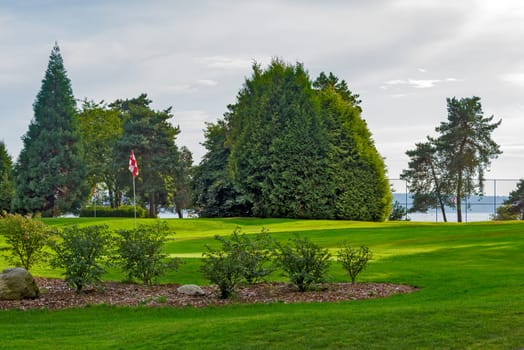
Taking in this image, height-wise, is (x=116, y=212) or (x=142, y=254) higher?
(x=116, y=212)

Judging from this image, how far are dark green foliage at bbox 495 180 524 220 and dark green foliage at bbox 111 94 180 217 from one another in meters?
28.8

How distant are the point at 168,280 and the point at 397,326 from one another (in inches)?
332

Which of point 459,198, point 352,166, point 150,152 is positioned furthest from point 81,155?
point 459,198

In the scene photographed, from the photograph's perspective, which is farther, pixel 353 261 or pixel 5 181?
pixel 5 181

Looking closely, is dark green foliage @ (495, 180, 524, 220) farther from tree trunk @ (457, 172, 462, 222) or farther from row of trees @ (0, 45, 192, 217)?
row of trees @ (0, 45, 192, 217)

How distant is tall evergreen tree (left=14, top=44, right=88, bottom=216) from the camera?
52.1 m

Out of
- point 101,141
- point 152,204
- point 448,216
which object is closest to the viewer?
point 152,204

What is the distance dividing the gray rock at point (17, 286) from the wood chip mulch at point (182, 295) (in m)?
0.17

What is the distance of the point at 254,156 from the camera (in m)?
40.3

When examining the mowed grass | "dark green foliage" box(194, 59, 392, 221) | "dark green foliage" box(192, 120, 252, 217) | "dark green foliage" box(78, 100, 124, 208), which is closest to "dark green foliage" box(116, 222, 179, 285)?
the mowed grass

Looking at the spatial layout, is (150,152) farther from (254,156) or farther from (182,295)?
(182,295)

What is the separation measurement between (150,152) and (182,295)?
46.7 m

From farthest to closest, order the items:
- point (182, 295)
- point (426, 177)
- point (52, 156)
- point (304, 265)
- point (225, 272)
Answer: point (426, 177), point (52, 156), point (304, 265), point (182, 295), point (225, 272)

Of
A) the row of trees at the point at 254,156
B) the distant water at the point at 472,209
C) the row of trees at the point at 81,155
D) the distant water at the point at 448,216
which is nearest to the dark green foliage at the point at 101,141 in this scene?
the row of trees at the point at 81,155
